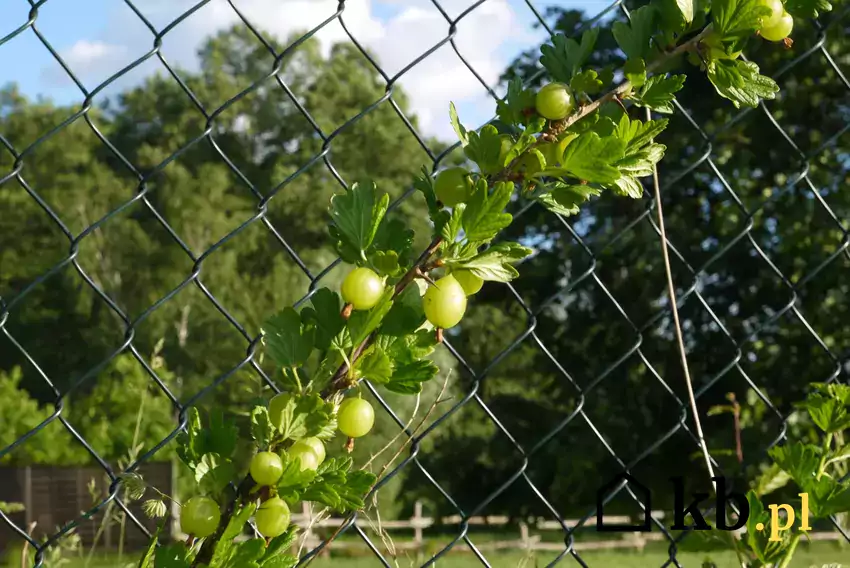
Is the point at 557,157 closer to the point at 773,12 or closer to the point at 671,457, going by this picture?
the point at 773,12

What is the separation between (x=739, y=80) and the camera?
0.69 m

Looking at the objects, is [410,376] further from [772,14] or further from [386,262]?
[772,14]

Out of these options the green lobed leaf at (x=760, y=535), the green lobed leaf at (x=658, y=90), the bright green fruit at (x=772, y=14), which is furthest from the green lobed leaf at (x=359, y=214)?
the green lobed leaf at (x=760, y=535)

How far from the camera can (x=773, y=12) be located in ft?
2.23

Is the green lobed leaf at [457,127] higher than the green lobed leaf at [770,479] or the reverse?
higher

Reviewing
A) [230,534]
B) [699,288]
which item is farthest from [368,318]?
[699,288]

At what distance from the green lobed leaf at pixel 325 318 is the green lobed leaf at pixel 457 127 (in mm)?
121

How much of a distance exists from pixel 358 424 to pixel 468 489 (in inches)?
256

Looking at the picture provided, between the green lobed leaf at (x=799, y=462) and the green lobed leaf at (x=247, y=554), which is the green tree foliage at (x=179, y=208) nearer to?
the green lobed leaf at (x=799, y=462)

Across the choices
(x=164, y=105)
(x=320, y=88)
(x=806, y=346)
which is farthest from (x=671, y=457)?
(x=164, y=105)

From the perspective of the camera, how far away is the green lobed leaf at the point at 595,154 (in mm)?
527

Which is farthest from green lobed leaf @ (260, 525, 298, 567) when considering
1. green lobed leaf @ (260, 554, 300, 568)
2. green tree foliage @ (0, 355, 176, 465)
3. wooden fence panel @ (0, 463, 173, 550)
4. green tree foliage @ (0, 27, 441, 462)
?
green tree foliage @ (0, 27, 441, 462)

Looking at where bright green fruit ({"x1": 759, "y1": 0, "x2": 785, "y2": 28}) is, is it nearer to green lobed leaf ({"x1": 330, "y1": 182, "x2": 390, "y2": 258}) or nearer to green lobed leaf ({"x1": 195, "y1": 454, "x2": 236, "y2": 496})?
green lobed leaf ({"x1": 330, "y1": 182, "x2": 390, "y2": 258})

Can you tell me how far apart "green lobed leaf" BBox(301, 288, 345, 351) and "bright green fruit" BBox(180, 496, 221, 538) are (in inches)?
3.9
